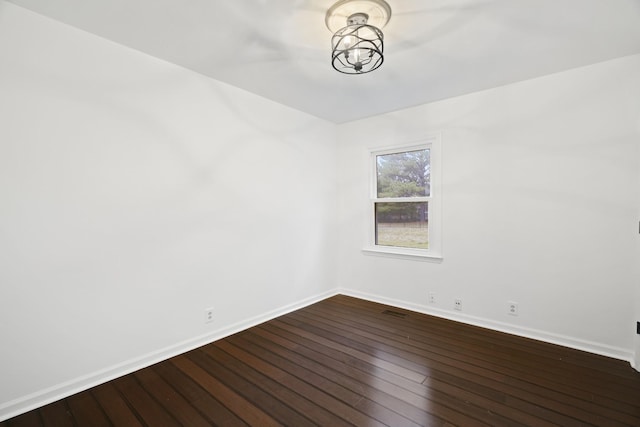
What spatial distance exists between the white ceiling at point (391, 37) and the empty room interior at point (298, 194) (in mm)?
17

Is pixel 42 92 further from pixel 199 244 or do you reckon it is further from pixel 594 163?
pixel 594 163

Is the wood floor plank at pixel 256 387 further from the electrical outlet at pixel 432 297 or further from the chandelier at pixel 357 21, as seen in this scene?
the chandelier at pixel 357 21

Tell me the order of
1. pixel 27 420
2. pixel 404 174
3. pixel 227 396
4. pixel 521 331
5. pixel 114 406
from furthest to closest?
pixel 404 174 → pixel 521 331 → pixel 227 396 → pixel 114 406 → pixel 27 420

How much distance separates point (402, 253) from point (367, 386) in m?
1.90

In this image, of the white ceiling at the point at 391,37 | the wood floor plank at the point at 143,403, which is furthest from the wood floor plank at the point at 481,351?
the white ceiling at the point at 391,37

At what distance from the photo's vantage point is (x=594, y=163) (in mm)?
2504

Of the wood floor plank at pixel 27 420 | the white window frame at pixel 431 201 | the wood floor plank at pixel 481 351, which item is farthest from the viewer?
the white window frame at pixel 431 201

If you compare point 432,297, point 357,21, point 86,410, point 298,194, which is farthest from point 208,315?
point 357,21

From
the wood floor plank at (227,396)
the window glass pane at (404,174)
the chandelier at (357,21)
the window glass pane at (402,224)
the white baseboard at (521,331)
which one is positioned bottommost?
the wood floor plank at (227,396)

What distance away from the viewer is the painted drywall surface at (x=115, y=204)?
1834mm

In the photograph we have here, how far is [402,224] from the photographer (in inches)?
150

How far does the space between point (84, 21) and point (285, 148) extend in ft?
6.77

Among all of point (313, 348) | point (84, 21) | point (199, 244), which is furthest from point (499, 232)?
point (84, 21)

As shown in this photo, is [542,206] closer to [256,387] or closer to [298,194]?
[298,194]
